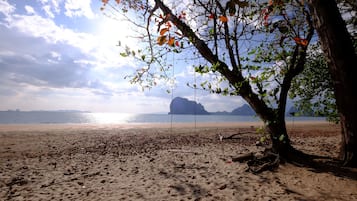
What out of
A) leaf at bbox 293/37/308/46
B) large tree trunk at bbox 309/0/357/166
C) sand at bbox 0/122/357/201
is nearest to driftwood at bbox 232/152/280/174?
sand at bbox 0/122/357/201

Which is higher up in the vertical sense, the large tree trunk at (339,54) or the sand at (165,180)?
the large tree trunk at (339,54)

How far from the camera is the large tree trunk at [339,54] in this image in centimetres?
513

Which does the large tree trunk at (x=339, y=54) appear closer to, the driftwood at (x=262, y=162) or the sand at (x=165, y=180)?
the sand at (x=165, y=180)

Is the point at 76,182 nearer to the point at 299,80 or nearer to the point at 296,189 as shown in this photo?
the point at 296,189

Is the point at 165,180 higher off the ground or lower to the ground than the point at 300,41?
lower

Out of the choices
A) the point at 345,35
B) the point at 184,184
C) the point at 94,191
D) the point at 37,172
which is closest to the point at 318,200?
the point at 184,184

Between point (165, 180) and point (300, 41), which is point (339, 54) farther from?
point (165, 180)

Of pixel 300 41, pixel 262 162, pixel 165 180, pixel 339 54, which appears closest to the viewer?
pixel 339 54

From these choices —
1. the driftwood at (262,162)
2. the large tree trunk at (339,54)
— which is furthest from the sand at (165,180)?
the large tree trunk at (339,54)

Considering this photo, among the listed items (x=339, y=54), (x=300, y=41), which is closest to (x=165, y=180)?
(x=339, y=54)

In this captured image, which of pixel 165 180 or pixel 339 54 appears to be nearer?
pixel 339 54

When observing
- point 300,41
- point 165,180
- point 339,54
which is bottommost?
point 165,180

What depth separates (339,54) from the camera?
529cm

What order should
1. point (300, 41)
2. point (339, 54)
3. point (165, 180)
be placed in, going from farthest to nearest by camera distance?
point (300, 41)
point (165, 180)
point (339, 54)
